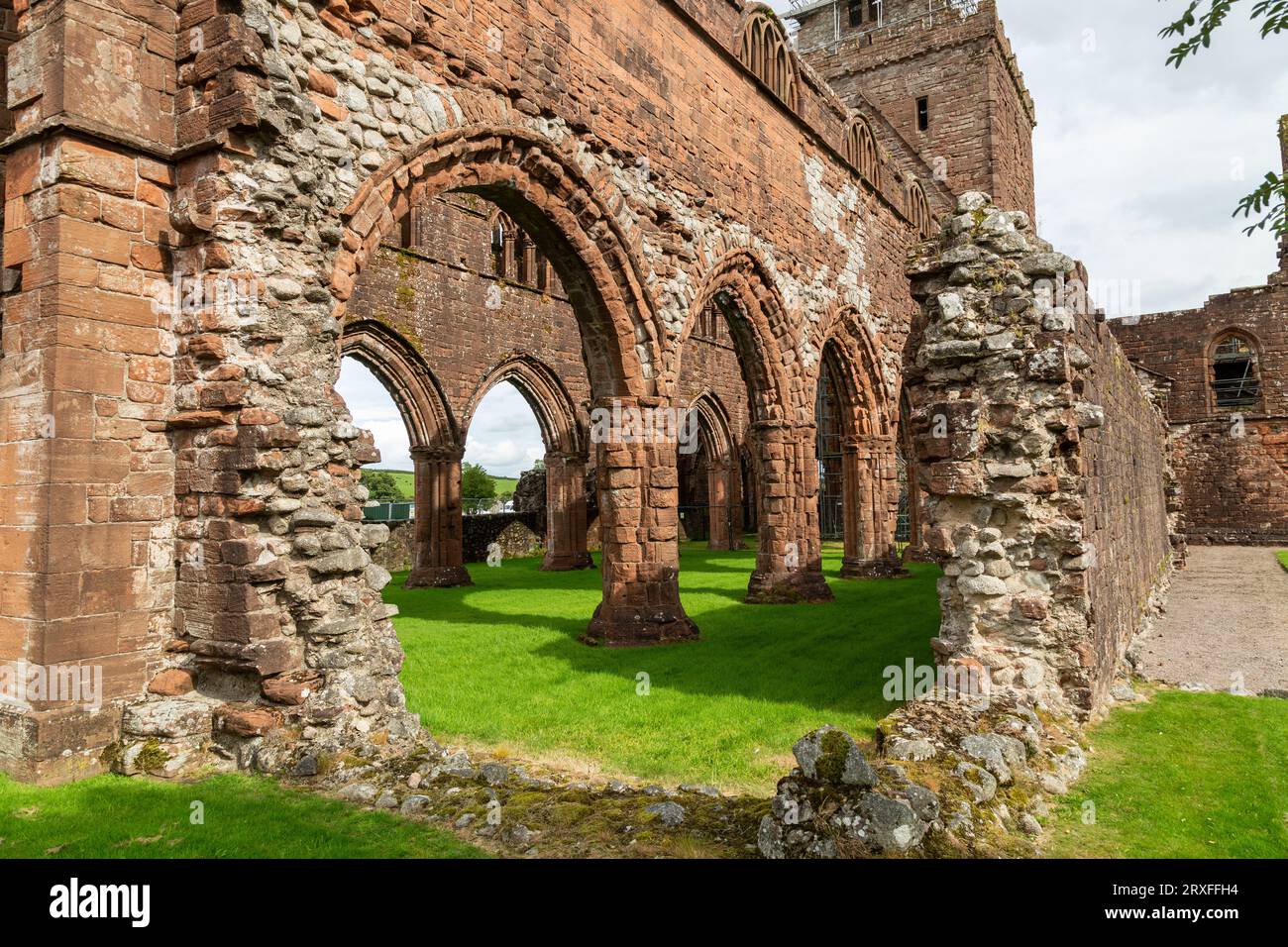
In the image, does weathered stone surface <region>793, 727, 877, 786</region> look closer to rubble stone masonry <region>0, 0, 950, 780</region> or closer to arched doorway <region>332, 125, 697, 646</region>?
rubble stone masonry <region>0, 0, 950, 780</region>

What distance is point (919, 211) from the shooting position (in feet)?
65.2

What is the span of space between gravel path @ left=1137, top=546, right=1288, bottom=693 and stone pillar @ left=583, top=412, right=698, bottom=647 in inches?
186

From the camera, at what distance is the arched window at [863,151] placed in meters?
15.5

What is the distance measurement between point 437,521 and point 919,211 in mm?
13491

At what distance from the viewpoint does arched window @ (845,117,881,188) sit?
15477mm

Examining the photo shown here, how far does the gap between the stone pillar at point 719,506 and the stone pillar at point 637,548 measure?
48.5ft

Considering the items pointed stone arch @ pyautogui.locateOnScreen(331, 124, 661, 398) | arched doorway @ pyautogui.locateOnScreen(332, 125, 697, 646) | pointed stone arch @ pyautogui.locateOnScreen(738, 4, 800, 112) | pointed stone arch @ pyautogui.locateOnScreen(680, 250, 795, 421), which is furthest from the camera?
pointed stone arch @ pyautogui.locateOnScreen(738, 4, 800, 112)

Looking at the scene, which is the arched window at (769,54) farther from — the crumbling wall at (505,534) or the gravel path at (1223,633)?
the crumbling wall at (505,534)

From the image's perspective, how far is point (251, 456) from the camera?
499cm

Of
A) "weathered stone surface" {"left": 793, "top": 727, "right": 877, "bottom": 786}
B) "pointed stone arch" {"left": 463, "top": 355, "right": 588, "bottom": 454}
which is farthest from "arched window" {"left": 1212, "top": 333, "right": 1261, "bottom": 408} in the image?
"weathered stone surface" {"left": 793, "top": 727, "right": 877, "bottom": 786}

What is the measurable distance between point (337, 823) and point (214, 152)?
13.2 ft

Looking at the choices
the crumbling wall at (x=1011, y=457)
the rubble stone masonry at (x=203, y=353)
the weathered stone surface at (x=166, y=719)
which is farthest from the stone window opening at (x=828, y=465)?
the weathered stone surface at (x=166, y=719)

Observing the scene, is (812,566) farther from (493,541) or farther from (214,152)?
(493,541)
